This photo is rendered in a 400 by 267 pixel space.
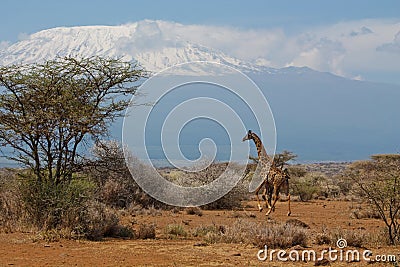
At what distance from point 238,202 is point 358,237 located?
14.3 m

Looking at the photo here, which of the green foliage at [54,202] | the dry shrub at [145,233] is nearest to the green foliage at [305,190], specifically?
the dry shrub at [145,233]

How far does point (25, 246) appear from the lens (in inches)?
500

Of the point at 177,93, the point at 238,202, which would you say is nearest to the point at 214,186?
the point at 238,202

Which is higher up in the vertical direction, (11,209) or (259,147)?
(259,147)

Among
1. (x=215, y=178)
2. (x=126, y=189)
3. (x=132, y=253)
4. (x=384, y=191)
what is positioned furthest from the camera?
(x=215, y=178)

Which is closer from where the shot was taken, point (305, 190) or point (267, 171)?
point (267, 171)

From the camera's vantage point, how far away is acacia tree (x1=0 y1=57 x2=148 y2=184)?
47.3ft

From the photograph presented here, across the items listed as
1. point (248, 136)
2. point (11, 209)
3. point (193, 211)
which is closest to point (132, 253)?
point (11, 209)

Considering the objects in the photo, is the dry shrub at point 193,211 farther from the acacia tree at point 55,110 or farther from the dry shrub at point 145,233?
the acacia tree at point 55,110

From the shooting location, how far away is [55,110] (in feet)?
47.4

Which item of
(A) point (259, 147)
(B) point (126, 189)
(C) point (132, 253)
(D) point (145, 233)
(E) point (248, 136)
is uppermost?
(E) point (248, 136)

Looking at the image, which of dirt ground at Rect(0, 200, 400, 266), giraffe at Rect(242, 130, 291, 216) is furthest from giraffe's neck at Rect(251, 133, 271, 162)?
dirt ground at Rect(0, 200, 400, 266)

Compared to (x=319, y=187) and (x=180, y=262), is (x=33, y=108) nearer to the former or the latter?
(x=180, y=262)

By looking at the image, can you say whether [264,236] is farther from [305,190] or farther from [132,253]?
[305,190]
